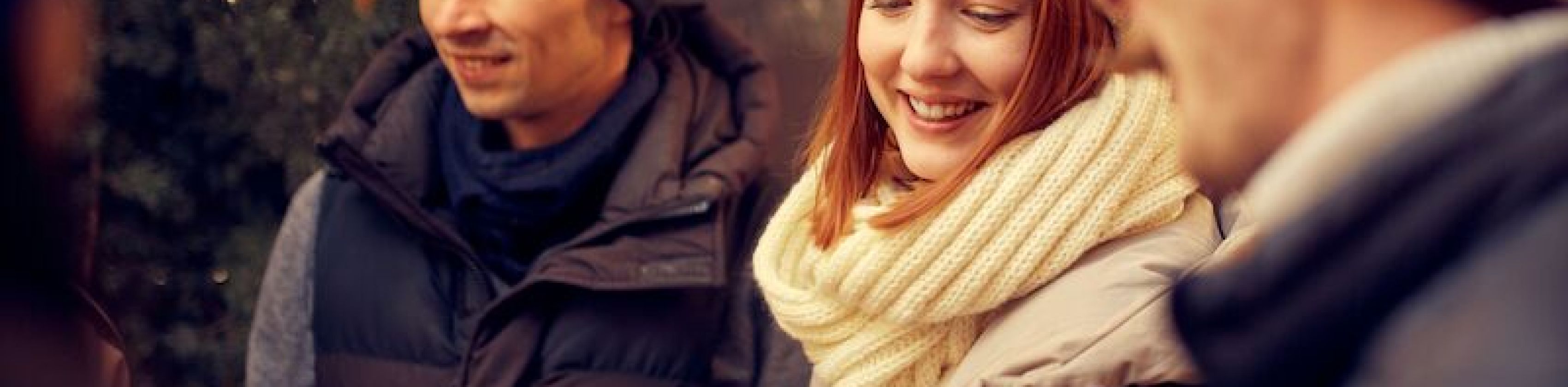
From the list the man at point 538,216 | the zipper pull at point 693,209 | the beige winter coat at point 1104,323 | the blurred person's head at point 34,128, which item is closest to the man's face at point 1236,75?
the beige winter coat at point 1104,323

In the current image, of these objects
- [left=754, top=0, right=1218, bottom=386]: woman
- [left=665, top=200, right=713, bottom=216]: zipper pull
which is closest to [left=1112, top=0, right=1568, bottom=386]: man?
[left=754, top=0, right=1218, bottom=386]: woman

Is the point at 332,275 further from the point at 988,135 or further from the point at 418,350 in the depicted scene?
the point at 988,135

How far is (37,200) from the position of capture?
1488mm

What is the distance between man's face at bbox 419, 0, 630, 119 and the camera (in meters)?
2.91

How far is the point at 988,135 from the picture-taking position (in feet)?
5.90

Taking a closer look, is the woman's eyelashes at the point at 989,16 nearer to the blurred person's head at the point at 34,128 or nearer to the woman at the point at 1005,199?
the woman at the point at 1005,199

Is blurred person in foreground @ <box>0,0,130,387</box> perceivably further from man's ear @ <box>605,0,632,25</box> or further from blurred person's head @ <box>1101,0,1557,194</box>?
man's ear @ <box>605,0,632,25</box>

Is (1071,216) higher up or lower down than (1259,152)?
lower down

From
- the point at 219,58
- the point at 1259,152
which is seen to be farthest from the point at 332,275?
the point at 1259,152

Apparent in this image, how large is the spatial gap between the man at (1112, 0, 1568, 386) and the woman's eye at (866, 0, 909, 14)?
0.91 metres

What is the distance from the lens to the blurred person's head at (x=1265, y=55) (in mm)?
→ 839

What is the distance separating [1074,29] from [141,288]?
2.60 meters

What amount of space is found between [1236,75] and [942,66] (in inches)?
35.3

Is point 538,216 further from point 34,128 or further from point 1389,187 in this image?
point 1389,187
